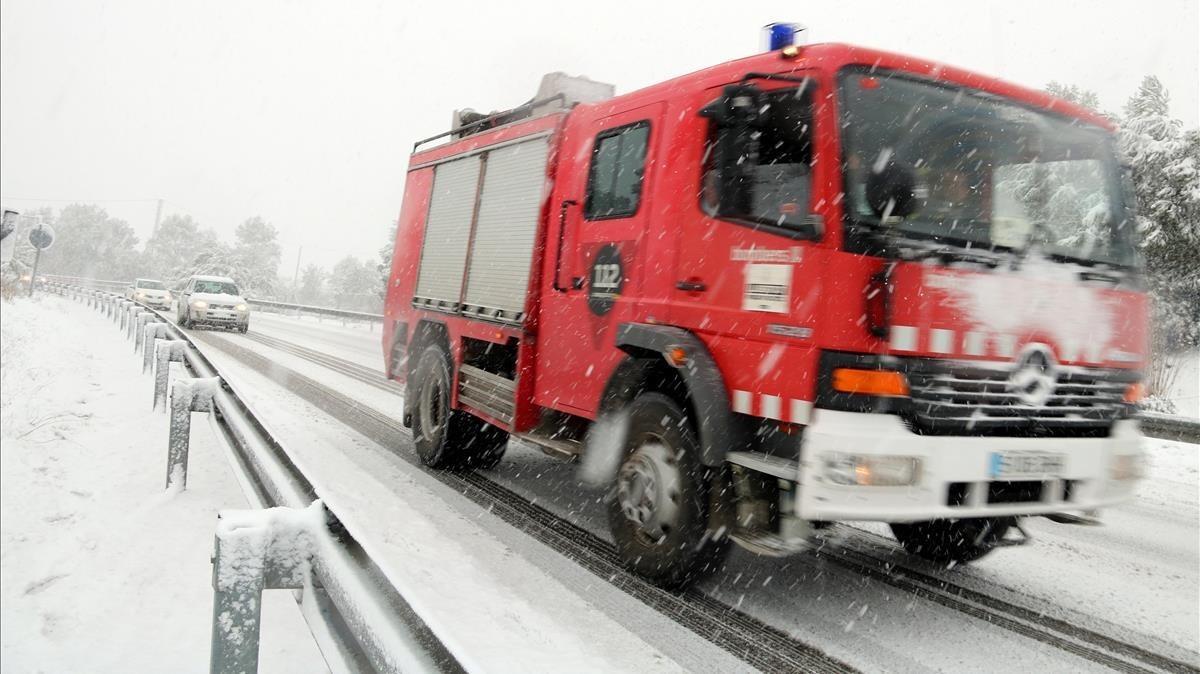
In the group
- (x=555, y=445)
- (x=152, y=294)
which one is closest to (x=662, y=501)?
(x=555, y=445)

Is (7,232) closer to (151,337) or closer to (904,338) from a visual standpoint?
(151,337)

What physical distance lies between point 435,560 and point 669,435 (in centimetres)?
151

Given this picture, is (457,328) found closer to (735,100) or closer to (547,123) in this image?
(547,123)

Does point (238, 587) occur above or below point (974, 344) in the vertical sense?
below

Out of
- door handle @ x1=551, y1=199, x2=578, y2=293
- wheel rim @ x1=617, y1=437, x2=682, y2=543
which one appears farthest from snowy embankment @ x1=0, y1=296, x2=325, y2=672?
door handle @ x1=551, y1=199, x2=578, y2=293

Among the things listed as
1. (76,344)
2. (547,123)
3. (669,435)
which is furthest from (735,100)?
(76,344)

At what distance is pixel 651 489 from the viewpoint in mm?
4273

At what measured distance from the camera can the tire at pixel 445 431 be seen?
6.80m

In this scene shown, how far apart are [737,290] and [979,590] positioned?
2.19 meters

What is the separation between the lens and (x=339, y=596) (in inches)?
72.1

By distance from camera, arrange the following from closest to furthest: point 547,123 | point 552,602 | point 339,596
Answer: point 339,596 < point 552,602 < point 547,123

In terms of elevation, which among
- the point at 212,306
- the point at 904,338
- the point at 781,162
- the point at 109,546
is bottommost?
the point at 109,546

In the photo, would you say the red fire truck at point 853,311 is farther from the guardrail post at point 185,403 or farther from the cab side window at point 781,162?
the guardrail post at point 185,403

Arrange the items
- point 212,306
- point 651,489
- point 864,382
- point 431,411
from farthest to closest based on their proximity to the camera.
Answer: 1. point 212,306
2. point 431,411
3. point 651,489
4. point 864,382
